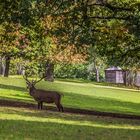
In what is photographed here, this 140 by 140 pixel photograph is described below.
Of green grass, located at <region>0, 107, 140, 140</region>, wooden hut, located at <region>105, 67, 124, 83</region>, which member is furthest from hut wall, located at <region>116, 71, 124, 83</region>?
green grass, located at <region>0, 107, 140, 140</region>

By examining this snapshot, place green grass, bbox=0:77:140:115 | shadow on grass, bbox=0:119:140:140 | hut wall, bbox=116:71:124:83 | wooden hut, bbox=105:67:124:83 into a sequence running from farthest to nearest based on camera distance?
hut wall, bbox=116:71:124:83 < wooden hut, bbox=105:67:124:83 < green grass, bbox=0:77:140:115 < shadow on grass, bbox=0:119:140:140

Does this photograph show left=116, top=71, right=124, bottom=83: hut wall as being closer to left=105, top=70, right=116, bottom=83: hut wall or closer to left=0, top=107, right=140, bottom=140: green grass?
left=105, top=70, right=116, bottom=83: hut wall

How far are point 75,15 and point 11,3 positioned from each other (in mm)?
3549

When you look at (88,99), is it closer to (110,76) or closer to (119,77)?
(119,77)

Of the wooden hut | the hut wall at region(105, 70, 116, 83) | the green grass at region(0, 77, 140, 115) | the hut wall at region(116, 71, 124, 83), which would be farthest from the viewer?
the hut wall at region(105, 70, 116, 83)

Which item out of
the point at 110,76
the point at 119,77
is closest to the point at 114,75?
the point at 119,77

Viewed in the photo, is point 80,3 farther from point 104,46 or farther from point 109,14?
point 104,46

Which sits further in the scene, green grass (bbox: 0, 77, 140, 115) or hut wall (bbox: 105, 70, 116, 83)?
hut wall (bbox: 105, 70, 116, 83)

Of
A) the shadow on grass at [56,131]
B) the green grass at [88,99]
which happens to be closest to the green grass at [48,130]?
the shadow on grass at [56,131]

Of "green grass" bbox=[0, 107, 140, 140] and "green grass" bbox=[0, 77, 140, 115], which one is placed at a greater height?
"green grass" bbox=[0, 107, 140, 140]

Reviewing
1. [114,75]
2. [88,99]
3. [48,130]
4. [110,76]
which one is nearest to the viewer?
[48,130]

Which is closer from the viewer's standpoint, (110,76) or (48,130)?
(48,130)

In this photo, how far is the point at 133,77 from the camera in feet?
343

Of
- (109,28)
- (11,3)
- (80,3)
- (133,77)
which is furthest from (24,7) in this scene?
(133,77)
